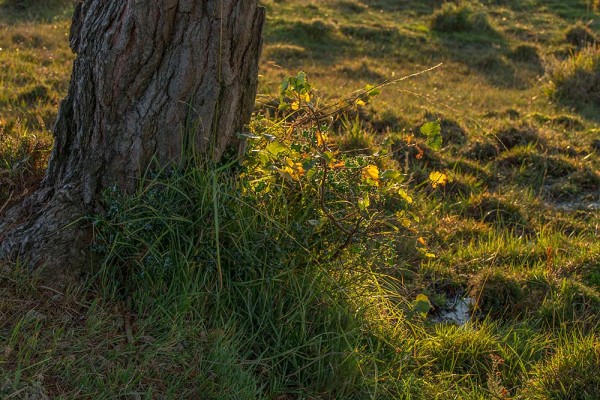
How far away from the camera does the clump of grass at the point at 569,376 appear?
3.44m

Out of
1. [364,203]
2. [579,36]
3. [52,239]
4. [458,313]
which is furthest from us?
[579,36]

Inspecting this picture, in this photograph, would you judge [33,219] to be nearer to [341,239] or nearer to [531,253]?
[341,239]

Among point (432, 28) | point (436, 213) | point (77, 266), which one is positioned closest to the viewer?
point (77, 266)

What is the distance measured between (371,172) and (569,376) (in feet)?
4.01

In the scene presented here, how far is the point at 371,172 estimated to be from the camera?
3527mm

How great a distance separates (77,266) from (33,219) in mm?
305

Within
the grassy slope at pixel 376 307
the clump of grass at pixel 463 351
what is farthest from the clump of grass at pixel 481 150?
the clump of grass at pixel 463 351

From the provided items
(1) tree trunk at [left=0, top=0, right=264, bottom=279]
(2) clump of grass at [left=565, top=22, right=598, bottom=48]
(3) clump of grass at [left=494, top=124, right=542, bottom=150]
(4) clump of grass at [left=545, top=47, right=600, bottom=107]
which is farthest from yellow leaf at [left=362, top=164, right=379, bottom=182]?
(2) clump of grass at [left=565, top=22, right=598, bottom=48]

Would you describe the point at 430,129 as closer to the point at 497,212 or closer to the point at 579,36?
the point at 497,212

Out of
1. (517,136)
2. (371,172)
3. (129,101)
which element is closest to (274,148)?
(371,172)

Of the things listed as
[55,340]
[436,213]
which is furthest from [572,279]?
[55,340]

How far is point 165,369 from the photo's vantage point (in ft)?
10.2

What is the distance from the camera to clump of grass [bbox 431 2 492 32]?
44.2 feet

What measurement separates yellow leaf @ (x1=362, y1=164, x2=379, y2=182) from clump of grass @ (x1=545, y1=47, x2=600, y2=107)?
241 inches
